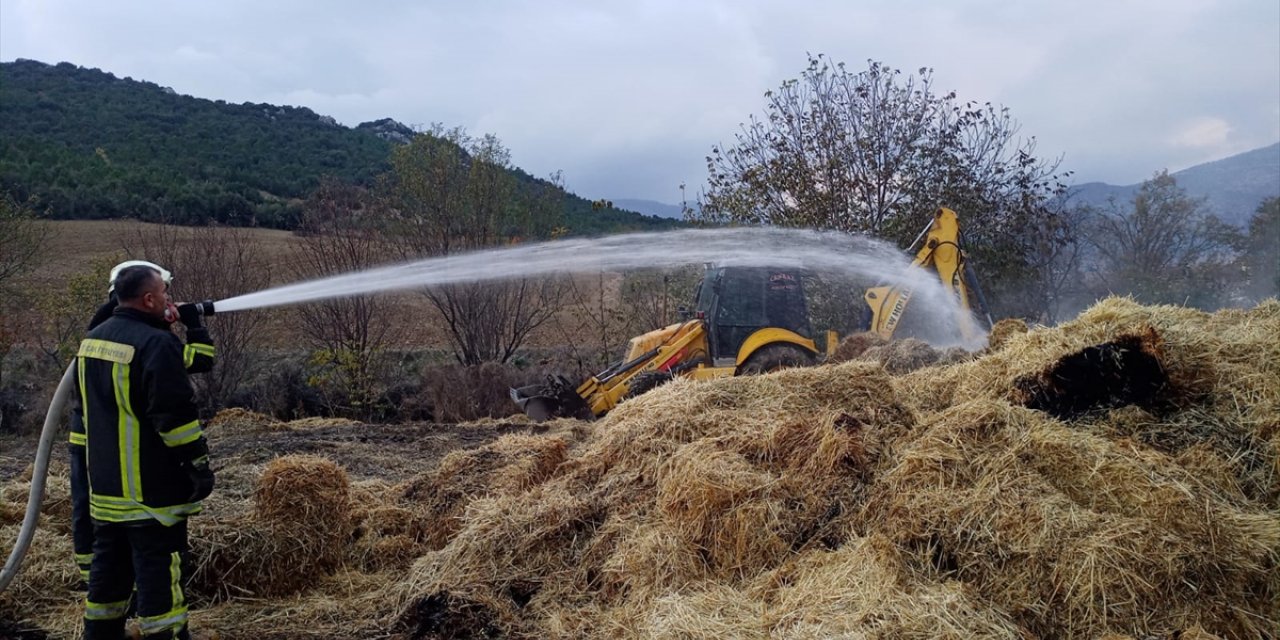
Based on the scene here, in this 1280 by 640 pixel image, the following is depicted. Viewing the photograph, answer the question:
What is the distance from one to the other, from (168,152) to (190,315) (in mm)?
42273

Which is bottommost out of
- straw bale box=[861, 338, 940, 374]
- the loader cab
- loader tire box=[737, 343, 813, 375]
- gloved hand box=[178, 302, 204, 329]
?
loader tire box=[737, 343, 813, 375]

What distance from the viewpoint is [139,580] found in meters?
4.16

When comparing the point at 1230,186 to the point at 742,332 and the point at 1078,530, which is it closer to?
the point at 742,332

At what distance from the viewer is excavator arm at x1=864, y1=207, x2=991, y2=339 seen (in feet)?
34.6

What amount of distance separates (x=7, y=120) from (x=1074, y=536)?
50136 mm

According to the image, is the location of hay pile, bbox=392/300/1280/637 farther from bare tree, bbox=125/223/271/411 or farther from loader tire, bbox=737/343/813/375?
bare tree, bbox=125/223/271/411

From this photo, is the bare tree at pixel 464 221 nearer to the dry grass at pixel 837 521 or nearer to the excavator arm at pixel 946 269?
the excavator arm at pixel 946 269

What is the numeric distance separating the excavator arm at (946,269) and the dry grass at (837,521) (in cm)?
407

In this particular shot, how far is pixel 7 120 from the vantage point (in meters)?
40.6

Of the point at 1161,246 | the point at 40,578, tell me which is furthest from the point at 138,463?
the point at 1161,246

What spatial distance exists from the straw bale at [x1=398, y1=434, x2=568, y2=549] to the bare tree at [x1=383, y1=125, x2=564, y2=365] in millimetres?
9146

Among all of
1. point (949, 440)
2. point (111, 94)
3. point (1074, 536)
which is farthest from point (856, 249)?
point (111, 94)

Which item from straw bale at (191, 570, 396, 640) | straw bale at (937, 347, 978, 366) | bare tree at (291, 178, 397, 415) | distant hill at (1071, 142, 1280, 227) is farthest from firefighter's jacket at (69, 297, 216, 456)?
distant hill at (1071, 142, 1280, 227)

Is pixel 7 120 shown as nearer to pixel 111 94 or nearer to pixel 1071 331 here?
pixel 111 94
